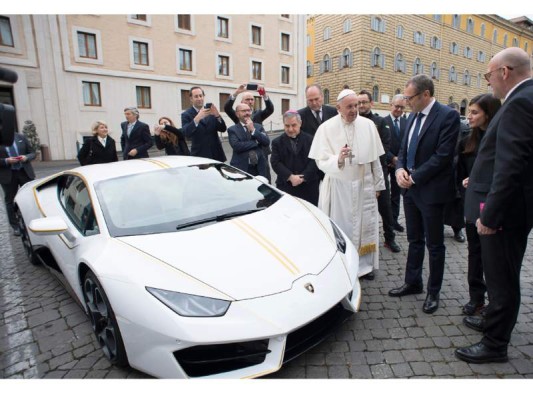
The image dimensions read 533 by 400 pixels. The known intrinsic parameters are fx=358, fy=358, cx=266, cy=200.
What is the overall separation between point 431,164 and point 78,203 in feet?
9.49

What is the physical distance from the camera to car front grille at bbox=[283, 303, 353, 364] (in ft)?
6.77

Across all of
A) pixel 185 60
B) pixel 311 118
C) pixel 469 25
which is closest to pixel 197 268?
pixel 311 118

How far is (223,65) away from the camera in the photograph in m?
27.4

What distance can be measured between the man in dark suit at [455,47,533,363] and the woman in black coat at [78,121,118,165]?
518 centimetres

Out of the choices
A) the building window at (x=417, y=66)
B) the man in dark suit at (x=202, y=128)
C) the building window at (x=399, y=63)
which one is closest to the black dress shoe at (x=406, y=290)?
the man in dark suit at (x=202, y=128)

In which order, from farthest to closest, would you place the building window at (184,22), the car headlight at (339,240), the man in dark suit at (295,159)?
1. the building window at (184,22)
2. the man in dark suit at (295,159)
3. the car headlight at (339,240)

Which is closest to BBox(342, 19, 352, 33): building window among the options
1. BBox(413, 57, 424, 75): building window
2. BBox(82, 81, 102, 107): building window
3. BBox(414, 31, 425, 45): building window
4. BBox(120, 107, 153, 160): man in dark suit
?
BBox(414, 31, 425, 45): building window

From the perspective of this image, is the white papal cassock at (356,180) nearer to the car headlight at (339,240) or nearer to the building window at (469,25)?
the car headlight at (339,240)

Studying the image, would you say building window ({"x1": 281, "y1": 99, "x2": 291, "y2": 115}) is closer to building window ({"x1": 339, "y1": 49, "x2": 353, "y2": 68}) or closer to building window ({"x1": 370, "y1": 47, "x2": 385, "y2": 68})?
building window ({"x1": 339, "y1": 49, "x2": 353, "y2": 68})

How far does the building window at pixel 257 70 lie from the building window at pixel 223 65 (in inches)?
94.3

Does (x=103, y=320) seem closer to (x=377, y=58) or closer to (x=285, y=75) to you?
(x=285, y=75)

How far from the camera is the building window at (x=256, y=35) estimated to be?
28.7 metres

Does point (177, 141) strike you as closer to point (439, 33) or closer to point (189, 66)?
point (189, 66)

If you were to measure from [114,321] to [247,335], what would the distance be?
85cm
